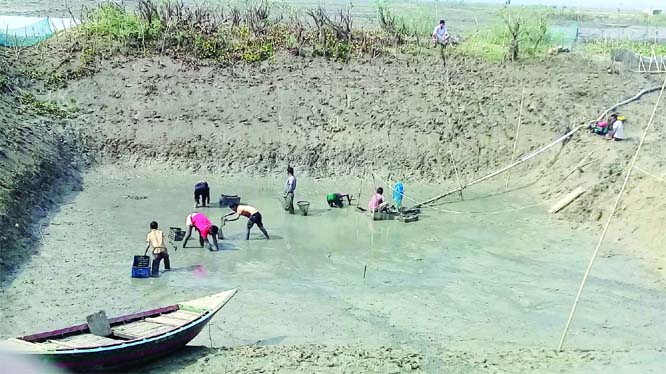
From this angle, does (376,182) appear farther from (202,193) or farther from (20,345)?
(20,345)

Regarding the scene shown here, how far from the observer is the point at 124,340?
999cm

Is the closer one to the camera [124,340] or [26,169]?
[124,340]

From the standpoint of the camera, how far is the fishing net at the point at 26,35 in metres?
24.4

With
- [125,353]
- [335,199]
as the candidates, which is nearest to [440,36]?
[335,199]

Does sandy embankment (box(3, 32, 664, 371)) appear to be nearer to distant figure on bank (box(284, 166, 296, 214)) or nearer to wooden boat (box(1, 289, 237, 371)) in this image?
wooden boat (box(1, 289, 237, 371))

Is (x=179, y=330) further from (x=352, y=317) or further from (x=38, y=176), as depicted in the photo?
(x=38, y=176)

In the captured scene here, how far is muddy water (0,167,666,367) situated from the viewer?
11617mm

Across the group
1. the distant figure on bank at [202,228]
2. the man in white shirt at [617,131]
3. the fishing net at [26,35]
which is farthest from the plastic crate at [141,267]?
the fishing net at [26,35]

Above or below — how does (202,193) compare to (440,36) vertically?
below

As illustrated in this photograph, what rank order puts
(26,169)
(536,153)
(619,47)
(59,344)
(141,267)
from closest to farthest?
(59,344)
(141,267)
(26,169)
(536,153)
(619,47)

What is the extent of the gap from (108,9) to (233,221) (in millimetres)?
11102

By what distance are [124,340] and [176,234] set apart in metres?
5.46

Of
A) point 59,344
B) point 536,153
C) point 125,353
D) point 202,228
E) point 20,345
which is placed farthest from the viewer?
point 536,153

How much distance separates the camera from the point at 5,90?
68.8 ft
